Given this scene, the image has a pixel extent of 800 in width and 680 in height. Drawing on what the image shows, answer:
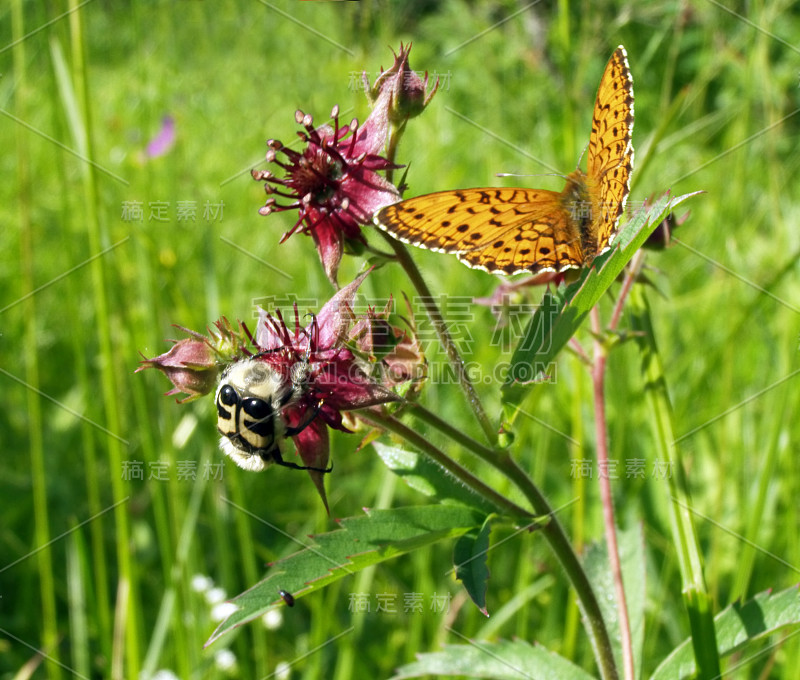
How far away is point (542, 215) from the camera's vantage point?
164cm

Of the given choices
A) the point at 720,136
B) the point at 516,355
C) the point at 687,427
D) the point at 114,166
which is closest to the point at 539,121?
the point at 720,136

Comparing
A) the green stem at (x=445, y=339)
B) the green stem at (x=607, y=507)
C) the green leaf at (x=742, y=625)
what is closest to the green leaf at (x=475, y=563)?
the green stem at (x=445, y=339)

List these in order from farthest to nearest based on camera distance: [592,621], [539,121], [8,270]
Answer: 1. [539,121]
2. [8,270]
3. [592,621]

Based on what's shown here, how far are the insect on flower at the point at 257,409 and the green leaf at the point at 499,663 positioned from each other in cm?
59

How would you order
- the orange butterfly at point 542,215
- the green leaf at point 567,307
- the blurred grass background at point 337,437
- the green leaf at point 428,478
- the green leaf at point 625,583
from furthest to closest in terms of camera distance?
the blurred grass background at point 337,437, the green leaf at point 625,583, the green leaf at point 428,478, the orange butterfly at point 542,215, the green leaf at point 567,307

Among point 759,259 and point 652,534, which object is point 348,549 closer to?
point 652,534

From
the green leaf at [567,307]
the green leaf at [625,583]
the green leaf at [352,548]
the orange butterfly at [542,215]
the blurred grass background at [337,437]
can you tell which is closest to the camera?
the green leaf at [567,307]

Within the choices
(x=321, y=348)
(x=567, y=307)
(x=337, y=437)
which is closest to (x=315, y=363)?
(x=321, y=348)

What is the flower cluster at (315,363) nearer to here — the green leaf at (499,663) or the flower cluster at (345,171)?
the flower cluster at (345,171)

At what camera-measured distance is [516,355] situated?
4.51 feet

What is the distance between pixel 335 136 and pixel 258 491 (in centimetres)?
193

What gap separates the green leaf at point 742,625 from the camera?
146 centimetres

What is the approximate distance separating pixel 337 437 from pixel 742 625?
192cm

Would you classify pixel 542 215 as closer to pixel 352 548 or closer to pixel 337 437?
pixel 352 548
